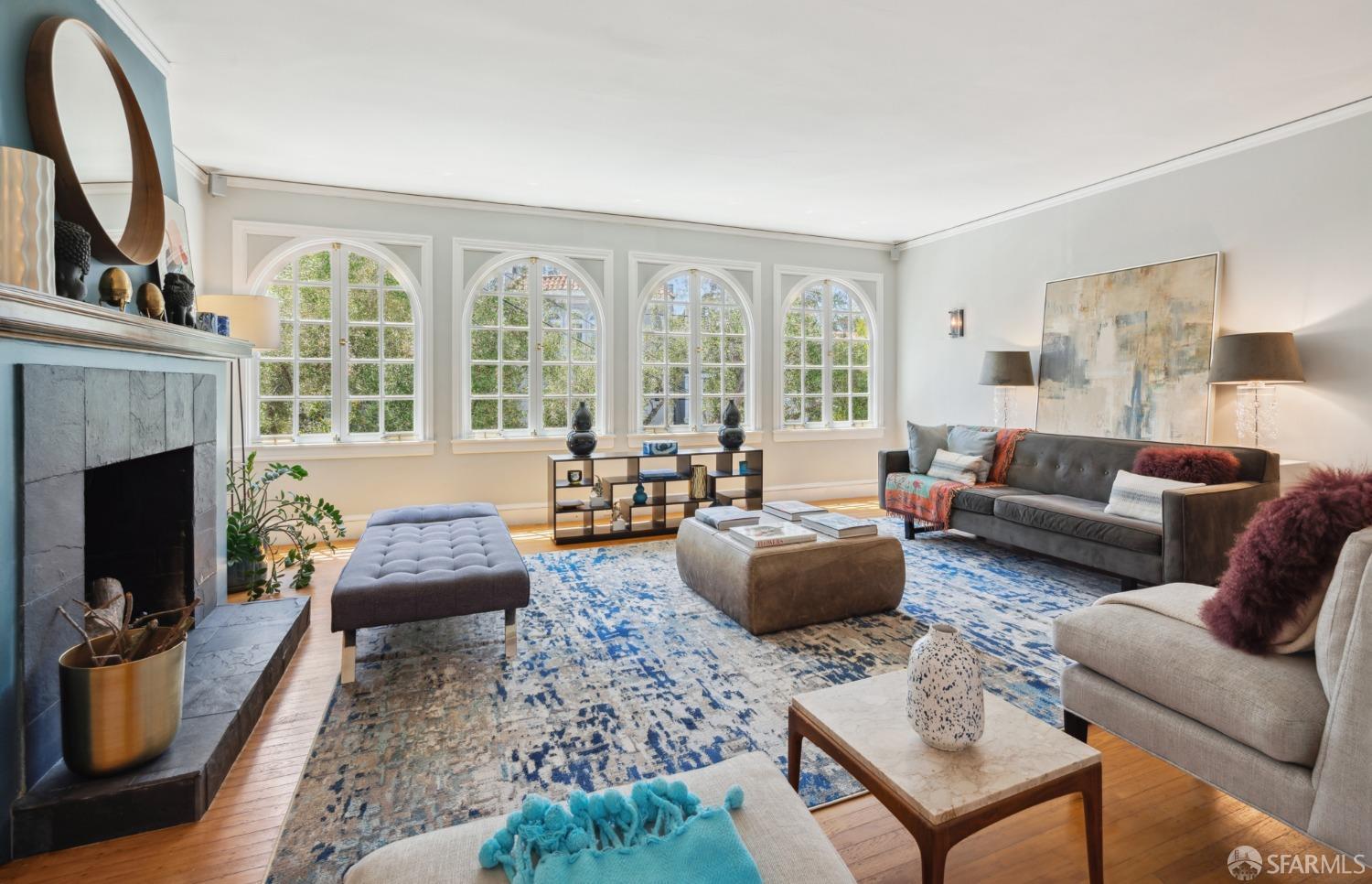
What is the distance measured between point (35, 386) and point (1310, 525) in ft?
10.3

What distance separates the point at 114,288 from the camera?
Answer: 87.8 inches

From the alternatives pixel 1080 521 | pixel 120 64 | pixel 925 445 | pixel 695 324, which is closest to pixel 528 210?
pixel 695 324

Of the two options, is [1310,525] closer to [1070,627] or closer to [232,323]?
[1070,627]

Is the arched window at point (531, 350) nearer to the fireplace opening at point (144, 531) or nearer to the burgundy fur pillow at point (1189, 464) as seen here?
the fireplace opening at point (144, 531)

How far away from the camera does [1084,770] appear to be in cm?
130

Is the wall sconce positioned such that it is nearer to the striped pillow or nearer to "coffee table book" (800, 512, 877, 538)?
the striped pillow

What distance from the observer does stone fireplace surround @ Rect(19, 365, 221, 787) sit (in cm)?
166

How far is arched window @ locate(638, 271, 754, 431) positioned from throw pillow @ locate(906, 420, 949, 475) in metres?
1.70

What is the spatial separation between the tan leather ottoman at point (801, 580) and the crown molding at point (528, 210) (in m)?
3.49

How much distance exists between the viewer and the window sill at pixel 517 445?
5.20 meters

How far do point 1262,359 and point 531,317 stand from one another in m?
5.03

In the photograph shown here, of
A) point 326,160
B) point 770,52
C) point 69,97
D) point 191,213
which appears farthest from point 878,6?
point 191,213

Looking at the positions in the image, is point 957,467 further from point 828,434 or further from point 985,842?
point 985,842

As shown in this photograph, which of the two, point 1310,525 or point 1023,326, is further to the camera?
point 1023,326
